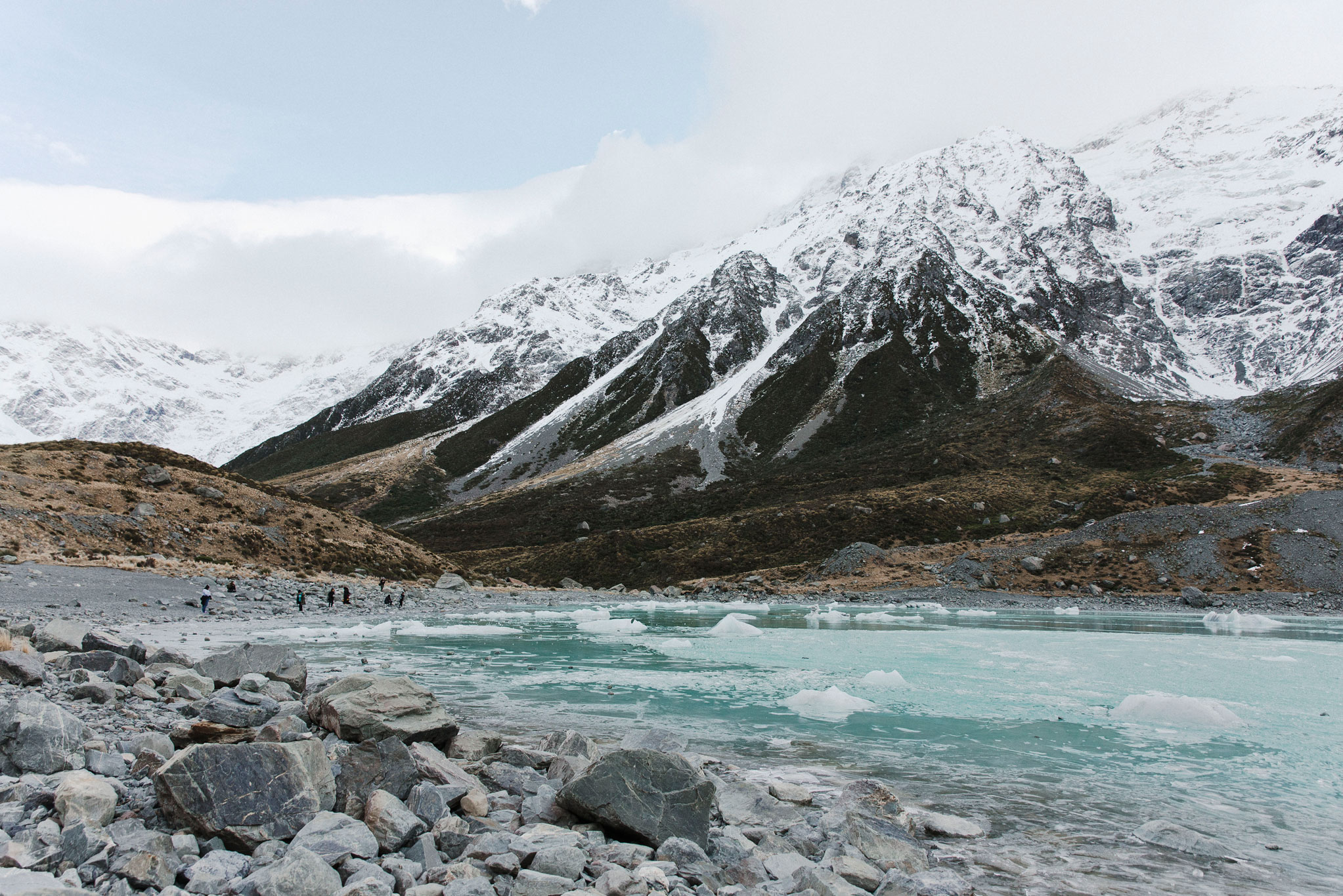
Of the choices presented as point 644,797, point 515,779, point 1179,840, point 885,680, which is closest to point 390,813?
point 515,779

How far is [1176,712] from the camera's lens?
17375mm

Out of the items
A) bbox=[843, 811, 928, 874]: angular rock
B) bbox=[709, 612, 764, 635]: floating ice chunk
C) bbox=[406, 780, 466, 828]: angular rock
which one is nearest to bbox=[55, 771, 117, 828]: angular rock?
bbox=[406, 780, 466, 828]: angular rock

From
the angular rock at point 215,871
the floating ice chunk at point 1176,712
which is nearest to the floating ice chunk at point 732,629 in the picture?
the floating ice chunk at point 1176,712

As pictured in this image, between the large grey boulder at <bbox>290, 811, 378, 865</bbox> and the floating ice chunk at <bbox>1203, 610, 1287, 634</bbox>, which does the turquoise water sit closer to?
the floating ice chunk at <bbox>1203, 610, 1287, 634</bbox>

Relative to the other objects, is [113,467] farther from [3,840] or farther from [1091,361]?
[1091,361]

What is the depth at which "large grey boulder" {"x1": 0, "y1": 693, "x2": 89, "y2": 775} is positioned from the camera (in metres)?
8.23

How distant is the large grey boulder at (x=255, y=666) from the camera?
619 inches

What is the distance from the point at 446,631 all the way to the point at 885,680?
24899 millimetres

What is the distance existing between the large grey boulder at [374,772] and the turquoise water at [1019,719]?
680cm

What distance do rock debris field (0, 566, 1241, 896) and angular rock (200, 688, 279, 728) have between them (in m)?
0.05

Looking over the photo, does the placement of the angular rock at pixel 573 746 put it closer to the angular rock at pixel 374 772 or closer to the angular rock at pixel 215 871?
the angular rock at pixel 374 772

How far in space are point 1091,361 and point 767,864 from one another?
21629cm

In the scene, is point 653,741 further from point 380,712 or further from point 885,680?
point 885,680

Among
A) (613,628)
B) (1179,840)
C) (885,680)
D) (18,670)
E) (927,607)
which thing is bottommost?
(927,607)
